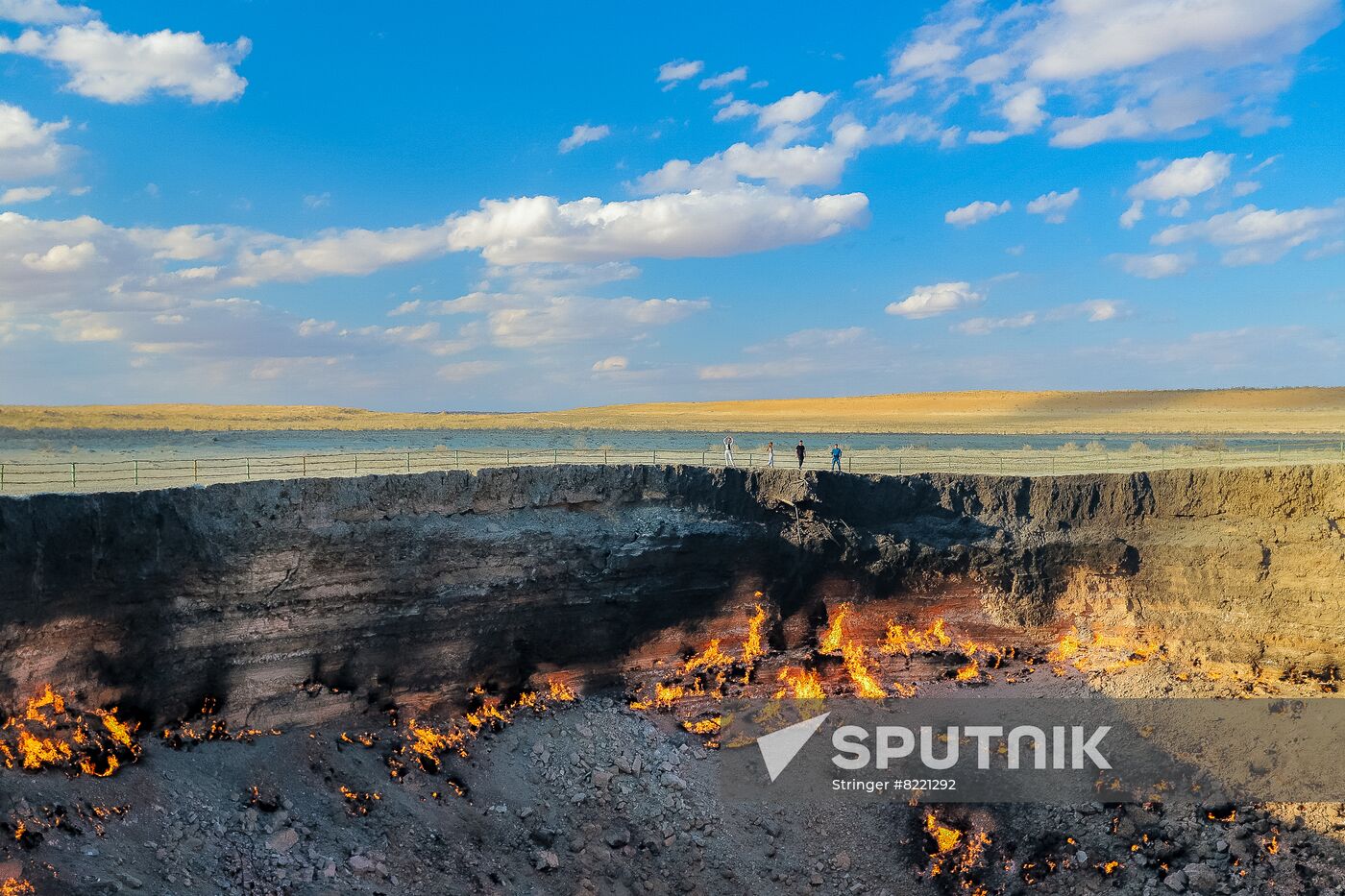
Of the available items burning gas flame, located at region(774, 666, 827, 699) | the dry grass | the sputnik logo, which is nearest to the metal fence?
burning gas flame, located at region(774, 666, 827, 699)

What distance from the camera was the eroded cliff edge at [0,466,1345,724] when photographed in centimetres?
1731

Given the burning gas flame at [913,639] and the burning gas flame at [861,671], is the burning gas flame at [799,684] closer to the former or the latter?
the burning gas flame at [861,671]

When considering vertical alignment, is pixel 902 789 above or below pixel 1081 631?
below

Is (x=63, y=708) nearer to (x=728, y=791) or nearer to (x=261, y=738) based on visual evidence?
(x=261, y=738)

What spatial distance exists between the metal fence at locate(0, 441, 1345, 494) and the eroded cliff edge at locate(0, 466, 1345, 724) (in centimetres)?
262

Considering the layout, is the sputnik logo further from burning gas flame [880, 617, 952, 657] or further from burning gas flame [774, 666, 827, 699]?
burning gas flame [880, 617, 952, 657]

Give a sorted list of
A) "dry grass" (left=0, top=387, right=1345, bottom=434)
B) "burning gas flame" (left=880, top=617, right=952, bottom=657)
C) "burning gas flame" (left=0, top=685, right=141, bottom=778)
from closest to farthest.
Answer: "burning gas flame" (left=0, top=685, right=141, bottom=778) → "burning gas flame" (left=880, top=617, right=952, bottom=657) → "dry grass" (left=0, top=387, right=1345, bottom=434)

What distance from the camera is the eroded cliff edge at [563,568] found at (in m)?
17.3

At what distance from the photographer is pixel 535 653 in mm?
22094

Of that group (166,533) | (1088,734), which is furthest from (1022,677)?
(166,533)

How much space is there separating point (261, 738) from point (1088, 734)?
1939 centimetres

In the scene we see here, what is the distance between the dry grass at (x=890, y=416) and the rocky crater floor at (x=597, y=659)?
118 feet

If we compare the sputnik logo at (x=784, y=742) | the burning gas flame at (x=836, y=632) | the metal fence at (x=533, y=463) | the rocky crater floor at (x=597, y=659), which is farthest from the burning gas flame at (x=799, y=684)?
the metal fence at (x=533, y=463)

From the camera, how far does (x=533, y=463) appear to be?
98.3ft
